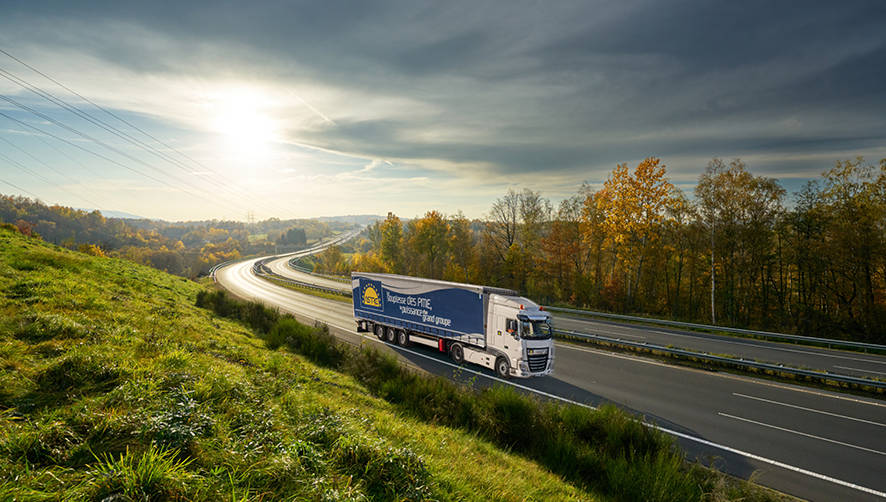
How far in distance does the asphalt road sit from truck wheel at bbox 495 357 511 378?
17.4 inches

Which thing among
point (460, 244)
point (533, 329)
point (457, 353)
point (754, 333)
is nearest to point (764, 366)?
point (754, 333)

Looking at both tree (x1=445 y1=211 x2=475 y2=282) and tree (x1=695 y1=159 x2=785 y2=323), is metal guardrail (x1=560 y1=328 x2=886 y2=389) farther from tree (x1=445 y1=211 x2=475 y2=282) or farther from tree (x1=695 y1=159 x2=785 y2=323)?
tree (x1=445 y1=211 x2=475 y2=282)

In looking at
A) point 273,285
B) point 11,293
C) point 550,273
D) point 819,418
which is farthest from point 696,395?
point 273,285

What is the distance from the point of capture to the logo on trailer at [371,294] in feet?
75.0

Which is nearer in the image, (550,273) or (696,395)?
(696,395)

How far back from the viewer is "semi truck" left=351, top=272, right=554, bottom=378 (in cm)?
1600

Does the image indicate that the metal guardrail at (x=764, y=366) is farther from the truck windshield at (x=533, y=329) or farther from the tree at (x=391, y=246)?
the tree at (x=391, y=246)

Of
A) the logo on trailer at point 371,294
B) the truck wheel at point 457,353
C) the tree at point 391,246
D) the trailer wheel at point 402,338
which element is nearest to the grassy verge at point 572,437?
the truck wheel at point 457,353

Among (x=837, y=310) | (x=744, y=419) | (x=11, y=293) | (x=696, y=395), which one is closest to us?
(x=11, y=293)

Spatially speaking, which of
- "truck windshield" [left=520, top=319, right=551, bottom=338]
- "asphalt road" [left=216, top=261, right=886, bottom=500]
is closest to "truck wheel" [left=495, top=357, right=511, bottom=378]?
"asphalt road" [left=216, top=261, right=886, bottom=500]

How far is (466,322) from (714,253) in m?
27.1

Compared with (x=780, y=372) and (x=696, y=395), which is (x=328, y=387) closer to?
(x=696, y=395)

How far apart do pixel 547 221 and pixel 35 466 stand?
4531cm

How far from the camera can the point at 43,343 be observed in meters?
6.72
